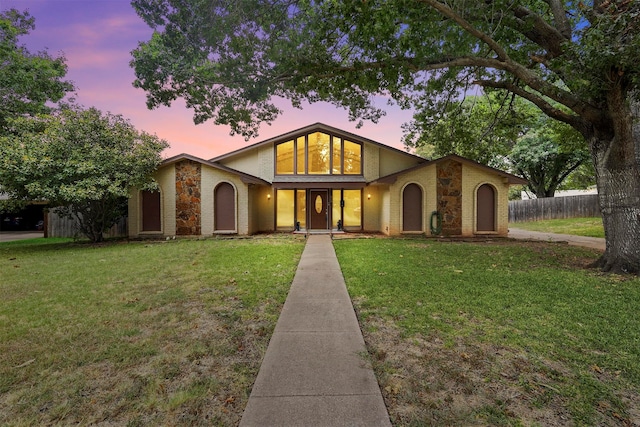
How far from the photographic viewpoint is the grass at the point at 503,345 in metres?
2.26

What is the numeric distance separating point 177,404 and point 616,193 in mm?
9803

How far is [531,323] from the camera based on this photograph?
12.6 ft

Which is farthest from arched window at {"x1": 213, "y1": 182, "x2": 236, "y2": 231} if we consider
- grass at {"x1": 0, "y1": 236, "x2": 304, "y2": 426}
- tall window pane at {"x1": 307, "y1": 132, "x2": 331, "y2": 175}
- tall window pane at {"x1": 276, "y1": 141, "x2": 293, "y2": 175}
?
grass at {"x1": 0, "y1": 236, "x2": 304, "y2": 426}

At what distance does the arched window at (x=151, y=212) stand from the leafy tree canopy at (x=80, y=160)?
118 cm

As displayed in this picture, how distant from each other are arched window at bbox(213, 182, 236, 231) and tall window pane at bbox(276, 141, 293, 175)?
9.69 ft

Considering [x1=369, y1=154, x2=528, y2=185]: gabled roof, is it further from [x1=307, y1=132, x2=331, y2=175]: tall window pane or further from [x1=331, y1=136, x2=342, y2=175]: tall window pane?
[x1=307, y1=132, x2=331, y2=175]: tall window pane

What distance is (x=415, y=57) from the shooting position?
22.7ft

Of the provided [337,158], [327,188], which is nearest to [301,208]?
[327,188]

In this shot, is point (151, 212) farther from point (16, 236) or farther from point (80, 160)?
point (16, 236)

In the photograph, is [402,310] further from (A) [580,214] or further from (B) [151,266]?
(A) [580,214]

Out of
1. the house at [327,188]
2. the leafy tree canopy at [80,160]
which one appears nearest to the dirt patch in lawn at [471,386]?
the house at [327,188]

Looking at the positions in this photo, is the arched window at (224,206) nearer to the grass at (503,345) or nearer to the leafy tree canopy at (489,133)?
the leafy tree canopy at (489,133)

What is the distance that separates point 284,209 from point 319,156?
12.4ft

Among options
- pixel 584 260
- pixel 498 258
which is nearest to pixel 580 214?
pixel 584 260
